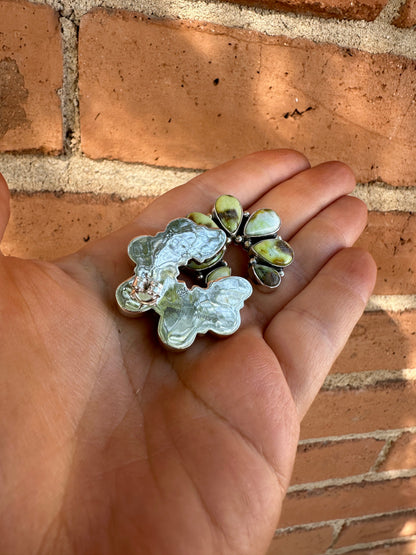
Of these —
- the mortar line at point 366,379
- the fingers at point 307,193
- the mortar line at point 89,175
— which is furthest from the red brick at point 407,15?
the mortar line at point 366,379

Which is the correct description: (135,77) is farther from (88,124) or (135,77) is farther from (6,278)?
(6,278)

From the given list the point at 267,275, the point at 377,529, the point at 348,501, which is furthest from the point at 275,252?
the point at 377,529

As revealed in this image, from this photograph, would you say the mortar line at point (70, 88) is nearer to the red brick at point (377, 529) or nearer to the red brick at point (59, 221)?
the red brick at point (59, 221)

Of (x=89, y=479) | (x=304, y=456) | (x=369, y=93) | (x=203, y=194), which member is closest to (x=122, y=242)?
(x=203, y=194)

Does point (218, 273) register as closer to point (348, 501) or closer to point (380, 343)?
point (380, 343)

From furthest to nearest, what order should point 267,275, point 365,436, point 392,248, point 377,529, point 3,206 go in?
point 377,529 → point 365,436 → point 392,248 → point 267,275 → point 3,206
